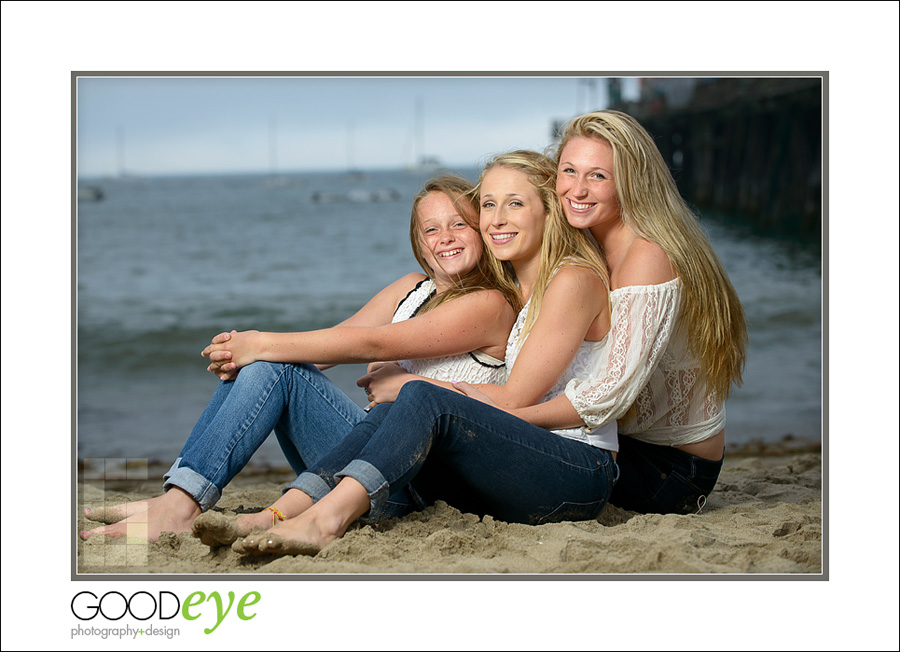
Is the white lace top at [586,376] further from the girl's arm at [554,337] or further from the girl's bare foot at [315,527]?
the girl's bare foot at [315,527]

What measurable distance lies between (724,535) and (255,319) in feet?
33.4

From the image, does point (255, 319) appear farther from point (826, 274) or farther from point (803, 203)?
point (826, 274)

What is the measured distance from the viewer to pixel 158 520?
8.00 feet

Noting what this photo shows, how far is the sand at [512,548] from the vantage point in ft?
7.56

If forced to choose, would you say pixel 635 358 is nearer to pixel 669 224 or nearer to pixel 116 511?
pixel 669 224

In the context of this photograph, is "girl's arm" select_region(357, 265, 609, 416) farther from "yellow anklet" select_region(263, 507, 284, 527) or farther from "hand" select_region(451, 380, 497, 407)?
"yellow anklet" select_region(263, 507, 284, 527)

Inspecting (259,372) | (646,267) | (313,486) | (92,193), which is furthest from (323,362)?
(92,193)

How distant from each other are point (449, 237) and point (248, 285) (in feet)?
38.4

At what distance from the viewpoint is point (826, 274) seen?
256 cm

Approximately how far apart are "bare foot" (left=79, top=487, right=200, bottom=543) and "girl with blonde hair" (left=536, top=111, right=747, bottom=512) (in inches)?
41.4

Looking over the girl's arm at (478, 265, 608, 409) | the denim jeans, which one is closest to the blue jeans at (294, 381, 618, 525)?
the girl's arm at (478, 265, 608, 409)

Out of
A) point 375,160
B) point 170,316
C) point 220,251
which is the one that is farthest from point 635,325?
point 375,160

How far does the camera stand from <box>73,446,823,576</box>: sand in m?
2.30

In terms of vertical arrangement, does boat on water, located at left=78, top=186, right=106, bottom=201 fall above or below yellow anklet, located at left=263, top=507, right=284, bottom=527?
above
